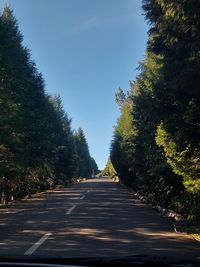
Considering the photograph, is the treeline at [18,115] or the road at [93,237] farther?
the treeline at [18,115]

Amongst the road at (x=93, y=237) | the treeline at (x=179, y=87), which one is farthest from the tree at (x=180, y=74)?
the road at (x=93, y=237)

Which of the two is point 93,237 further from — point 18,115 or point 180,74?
point 18,115

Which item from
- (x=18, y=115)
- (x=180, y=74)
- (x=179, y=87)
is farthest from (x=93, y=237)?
(x=18, y=115)

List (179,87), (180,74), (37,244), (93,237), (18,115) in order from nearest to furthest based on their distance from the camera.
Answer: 1. (37,244)
2. (93,237)
3. (180,74)
4. (179,87)
5. (18,115)

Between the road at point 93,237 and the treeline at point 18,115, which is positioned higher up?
the treeline at point 18,115

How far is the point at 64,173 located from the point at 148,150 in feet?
162

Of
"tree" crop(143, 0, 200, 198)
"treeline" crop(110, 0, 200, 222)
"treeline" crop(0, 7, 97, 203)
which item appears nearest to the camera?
"tree" crop(143, 0, 200, 198)

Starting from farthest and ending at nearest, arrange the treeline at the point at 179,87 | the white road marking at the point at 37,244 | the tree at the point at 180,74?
the treeline at the point at 179,87 < the tree at the point at 180,74 < the white road marking at the point at 37,244

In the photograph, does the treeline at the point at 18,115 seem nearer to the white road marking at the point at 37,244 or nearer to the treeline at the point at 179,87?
the treeline at the point at 179,87

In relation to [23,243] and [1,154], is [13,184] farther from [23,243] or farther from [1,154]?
[23,243]

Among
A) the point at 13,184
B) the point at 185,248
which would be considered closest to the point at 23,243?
the point at 185,248

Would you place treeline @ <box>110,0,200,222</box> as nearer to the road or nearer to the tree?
the tree

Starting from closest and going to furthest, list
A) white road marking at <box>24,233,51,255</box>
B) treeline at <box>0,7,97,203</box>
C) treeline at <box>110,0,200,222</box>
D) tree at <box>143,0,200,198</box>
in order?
white road marking at <box>24,233,51,255</box> < tree at <box>143,0,200,198</box> < treeline at <box>110,0,200,222</box> < treeline at <box>0,7,97,203</box>

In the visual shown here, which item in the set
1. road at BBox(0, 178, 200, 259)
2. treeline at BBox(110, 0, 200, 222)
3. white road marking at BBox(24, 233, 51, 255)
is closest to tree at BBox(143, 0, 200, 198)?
treeline at BBox(110, 0, 200, 222)
